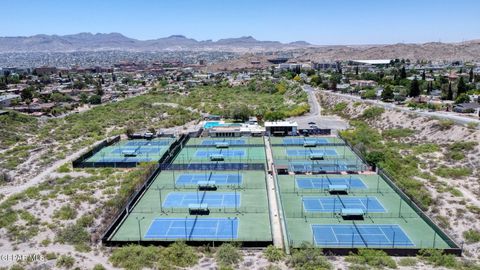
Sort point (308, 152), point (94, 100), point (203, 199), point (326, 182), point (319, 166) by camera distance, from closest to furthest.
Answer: point (203, 199)
point (326, 182)
point (319, 166)
point (308, 152)
point (94, 100)

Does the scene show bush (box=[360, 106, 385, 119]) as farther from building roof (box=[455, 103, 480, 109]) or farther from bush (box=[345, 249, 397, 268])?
bush (box=[345, 249, 397, 268])

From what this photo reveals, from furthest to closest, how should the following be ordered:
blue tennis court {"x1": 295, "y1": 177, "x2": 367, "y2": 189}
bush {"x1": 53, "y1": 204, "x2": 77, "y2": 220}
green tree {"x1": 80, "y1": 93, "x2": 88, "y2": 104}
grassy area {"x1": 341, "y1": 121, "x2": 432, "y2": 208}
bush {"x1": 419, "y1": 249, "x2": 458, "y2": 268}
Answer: green tree {"x1": 80, "y1": 93, "x2": 88, "y2": 104} → blue tennis court {"x1": 295, "y1": 177, "x2": 367, "y2": 189} → grassy area {"x1": 341, "y1": 121, "x2": 432, "y2": 208} → bush {"x1": 53, "y1": 204, "x2": 77, "y2": 220} → bush {"x1": 419, "y1": 249, "x2": 458, "y2": 268}

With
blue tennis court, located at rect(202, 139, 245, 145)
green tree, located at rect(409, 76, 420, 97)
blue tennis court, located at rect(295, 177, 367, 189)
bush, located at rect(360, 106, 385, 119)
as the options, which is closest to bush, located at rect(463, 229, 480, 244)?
blue tennis court, located at rect(295, 177, 367, 189)

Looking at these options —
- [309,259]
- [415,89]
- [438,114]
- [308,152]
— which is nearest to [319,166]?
[308,152]

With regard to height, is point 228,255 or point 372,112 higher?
point 372,112

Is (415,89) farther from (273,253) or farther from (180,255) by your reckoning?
(180,255)
